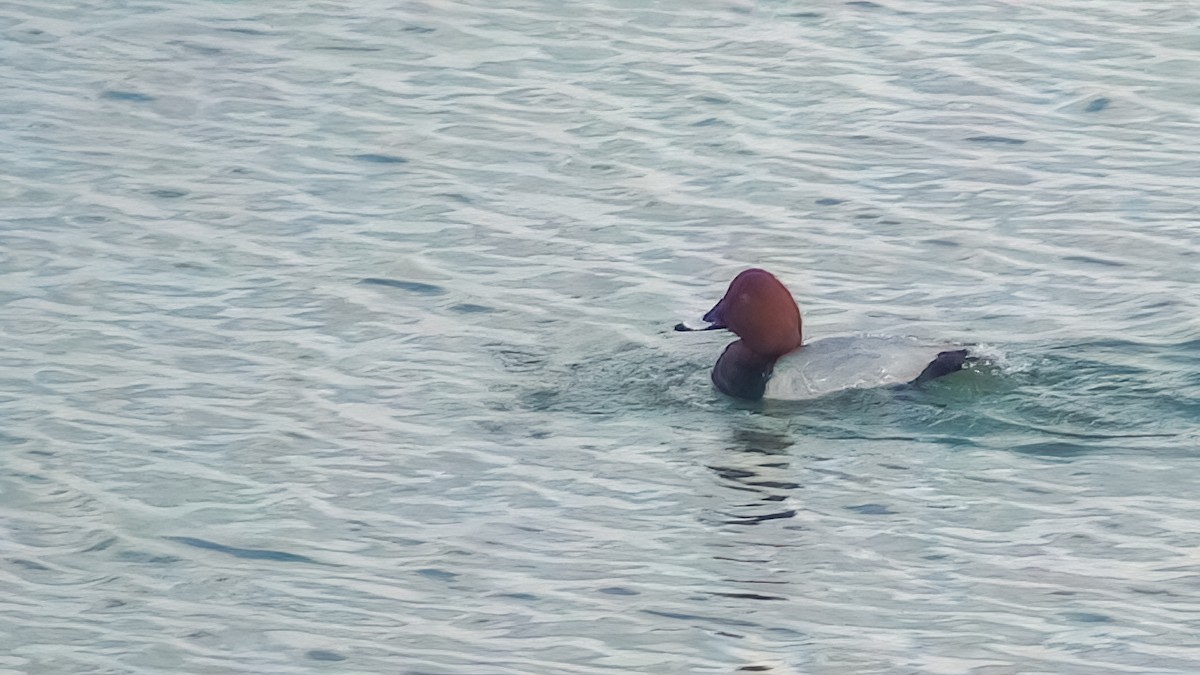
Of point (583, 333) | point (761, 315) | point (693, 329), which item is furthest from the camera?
point (583, 333)

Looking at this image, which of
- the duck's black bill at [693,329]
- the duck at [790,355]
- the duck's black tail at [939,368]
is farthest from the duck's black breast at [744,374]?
the duck's black tail at [939,368]

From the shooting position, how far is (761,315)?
952 centimetres

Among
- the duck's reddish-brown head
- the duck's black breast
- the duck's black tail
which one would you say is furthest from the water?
the duck's reddish-brown head

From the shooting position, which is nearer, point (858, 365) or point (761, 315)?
point (858, 365)

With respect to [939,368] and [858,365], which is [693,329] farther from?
[939,368]

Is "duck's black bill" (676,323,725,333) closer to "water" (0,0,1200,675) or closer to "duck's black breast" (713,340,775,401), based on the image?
"duck's black breast" (713,340,775,401)

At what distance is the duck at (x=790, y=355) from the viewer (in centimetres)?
927

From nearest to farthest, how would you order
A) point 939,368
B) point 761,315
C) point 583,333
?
point 939,368 → point 761,315 → point 583,333

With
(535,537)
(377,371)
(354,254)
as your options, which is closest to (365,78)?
(354,254)

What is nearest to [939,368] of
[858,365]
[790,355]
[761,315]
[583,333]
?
[858,365]

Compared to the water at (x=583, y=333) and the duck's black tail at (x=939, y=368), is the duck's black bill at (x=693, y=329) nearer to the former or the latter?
the water at (x=583, y=333)

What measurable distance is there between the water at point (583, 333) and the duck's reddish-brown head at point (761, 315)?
1.09ft

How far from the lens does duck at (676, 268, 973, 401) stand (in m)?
9.27

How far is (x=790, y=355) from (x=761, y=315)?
0.22 m
